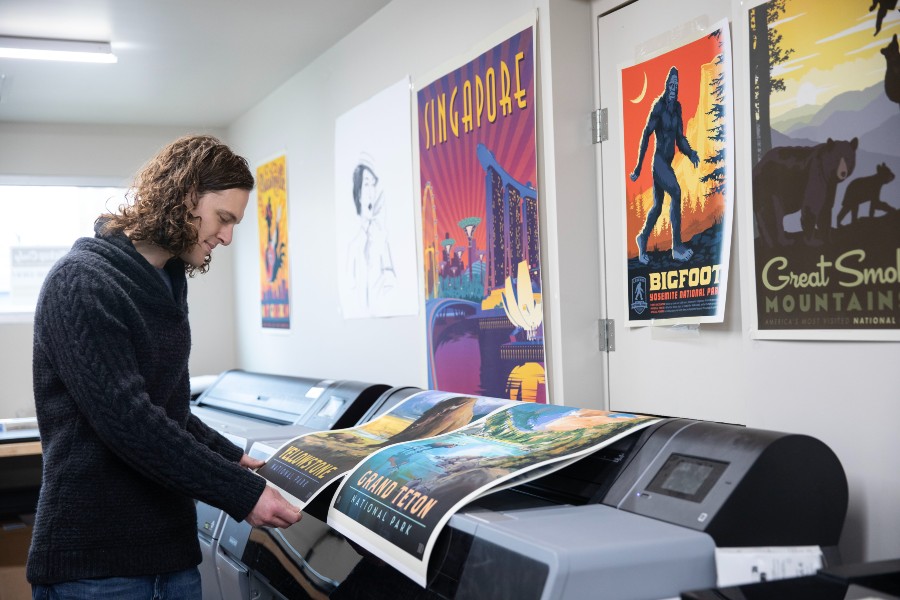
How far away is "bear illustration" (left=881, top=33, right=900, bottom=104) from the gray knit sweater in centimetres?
139

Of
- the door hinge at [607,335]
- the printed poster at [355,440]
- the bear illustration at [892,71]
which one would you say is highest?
the bear illustration at [892,71]

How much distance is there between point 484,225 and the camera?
10.3ft

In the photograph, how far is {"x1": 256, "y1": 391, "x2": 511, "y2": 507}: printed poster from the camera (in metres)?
1.63

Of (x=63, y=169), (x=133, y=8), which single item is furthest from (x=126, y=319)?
(x=63, y=169)

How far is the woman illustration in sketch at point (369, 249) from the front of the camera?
155 inches

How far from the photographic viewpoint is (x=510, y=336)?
2996 mm

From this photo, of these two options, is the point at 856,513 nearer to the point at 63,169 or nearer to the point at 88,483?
the point at 88,483

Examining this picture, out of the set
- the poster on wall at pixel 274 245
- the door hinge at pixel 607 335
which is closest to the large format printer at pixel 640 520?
the door hinge at pixel 607 335

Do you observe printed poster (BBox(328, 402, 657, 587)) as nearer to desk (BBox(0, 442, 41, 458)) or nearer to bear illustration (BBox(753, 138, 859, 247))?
bear illustration (BBox(753, 138, 859, 247))

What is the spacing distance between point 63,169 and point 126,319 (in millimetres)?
5080

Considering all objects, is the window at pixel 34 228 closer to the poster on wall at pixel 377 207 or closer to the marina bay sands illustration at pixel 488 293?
the poster on wall at pixel 377 207

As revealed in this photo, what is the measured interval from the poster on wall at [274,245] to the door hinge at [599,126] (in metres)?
2.78

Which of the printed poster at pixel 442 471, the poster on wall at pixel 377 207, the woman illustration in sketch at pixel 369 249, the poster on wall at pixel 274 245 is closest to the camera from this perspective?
the printed poster at pixel 442 471

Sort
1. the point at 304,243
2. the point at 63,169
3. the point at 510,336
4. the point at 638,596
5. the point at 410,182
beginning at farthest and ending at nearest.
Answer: the point at 63,169 < the point at 304,243 < the point at 410,182 < the point at 510,336 < the point at 638,596
